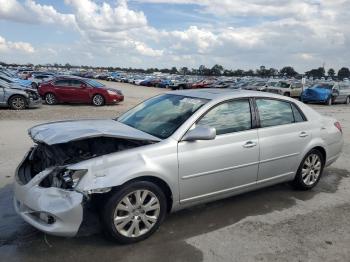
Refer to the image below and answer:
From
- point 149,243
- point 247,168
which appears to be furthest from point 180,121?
point 149,243

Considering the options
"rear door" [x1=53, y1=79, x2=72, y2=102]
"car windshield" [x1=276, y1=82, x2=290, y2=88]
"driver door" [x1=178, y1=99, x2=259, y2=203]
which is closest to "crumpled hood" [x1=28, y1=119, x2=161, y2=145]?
"driver door" [x1=178, y1=99, x2=259, y2=203]

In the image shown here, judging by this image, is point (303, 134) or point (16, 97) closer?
point (303, 134)

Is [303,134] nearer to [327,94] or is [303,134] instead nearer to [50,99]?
[50,99]

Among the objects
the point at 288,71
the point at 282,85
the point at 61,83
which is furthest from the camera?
the point at 288,71

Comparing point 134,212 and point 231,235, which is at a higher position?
point 134,212

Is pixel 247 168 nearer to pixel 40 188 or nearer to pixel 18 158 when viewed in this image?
pixel 40 188

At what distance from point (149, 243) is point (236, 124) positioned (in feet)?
6.01

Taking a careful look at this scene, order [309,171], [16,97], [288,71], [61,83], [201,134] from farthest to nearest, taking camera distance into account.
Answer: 1. [288,71]
2. [61,83]
3. [16,97]
4. [309,171]
5. [201,134]

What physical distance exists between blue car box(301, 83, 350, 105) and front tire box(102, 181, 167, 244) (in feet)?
81.0

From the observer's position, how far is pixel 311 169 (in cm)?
595

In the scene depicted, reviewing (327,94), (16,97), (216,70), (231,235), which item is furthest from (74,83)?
(216,70)

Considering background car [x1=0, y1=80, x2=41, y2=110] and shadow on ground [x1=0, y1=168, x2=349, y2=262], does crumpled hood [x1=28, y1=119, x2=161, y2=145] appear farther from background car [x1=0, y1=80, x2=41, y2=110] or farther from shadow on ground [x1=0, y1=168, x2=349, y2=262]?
background car [x1=0, y1=80, x2=41, y2=110]

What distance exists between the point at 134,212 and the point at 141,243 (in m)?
0.35

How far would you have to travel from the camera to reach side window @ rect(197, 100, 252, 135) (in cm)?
475
